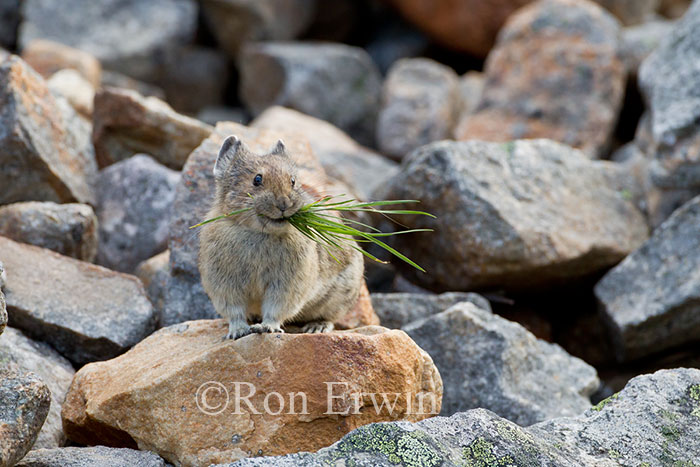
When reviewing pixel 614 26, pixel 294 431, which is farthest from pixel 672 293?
pixel 614 26

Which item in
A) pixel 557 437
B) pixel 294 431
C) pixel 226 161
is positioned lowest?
pixel 294 431

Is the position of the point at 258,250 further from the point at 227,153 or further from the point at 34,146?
the point at 34,146

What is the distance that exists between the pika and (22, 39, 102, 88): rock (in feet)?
23.9

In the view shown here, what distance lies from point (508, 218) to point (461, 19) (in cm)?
725

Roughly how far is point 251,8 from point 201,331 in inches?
383

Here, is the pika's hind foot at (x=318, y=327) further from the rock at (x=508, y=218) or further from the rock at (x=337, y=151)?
the rock at (x=337, y=151)

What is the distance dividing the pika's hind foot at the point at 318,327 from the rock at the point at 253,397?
941 millimetres

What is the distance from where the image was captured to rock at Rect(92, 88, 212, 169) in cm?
866

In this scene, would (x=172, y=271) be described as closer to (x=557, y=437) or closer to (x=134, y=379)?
(x=134, y=379)

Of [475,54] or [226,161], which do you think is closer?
[226,161]

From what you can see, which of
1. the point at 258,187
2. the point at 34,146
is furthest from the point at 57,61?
the point at 258,187

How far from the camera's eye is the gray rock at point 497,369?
20.5 feet

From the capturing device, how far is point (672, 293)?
23.4 feet

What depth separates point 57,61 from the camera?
40.0ft
